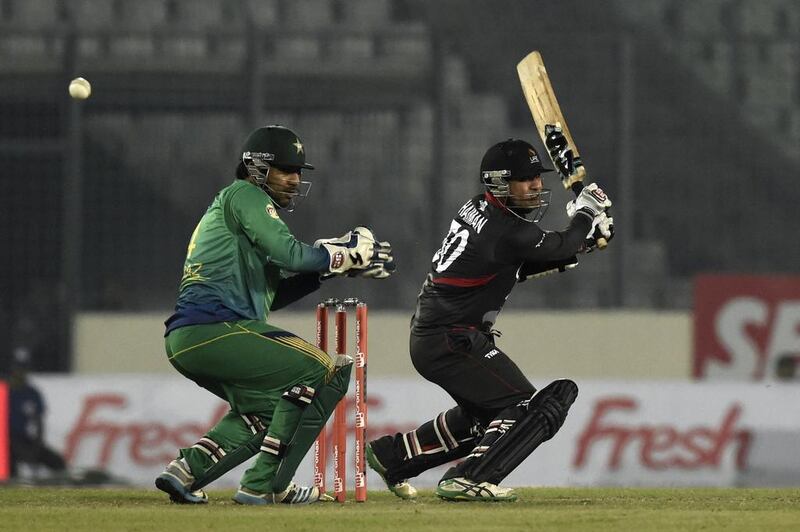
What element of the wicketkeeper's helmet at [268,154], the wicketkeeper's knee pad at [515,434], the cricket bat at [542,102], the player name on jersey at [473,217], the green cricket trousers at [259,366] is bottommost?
the wicketkeeper's knee pad at [515,434]

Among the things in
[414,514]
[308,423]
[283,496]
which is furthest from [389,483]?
[414,514]

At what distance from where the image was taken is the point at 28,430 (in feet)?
46.7

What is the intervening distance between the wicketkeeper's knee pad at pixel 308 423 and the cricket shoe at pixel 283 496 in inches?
2.6

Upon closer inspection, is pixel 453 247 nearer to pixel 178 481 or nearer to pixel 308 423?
pixel 308 423

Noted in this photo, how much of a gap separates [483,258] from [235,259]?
3.92ft

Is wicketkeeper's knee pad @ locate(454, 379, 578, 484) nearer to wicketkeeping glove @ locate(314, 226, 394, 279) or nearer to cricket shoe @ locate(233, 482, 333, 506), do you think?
cricket shoe @ locate(233, 482, 333, 506)

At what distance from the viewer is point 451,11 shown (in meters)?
16.6

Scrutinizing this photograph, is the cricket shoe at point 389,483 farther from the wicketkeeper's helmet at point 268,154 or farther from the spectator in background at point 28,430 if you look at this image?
the spectator in background at point 28,430

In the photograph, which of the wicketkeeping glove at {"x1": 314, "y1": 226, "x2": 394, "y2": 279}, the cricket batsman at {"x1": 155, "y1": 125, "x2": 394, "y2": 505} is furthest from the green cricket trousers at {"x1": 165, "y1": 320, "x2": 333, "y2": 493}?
the wicketkeeping glove at {"x1": 314, "y1": 226, "x2": 394, "y2": 279}

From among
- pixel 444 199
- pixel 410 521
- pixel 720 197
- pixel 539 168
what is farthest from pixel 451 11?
pixel 410 521

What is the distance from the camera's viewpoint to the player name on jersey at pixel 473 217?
7.94 metres

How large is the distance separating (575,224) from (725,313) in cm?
843

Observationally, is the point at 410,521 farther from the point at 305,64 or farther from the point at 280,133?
the point at 305,64

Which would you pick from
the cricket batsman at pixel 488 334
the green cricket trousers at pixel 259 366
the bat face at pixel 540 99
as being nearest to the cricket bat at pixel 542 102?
the bat face at pixel 540 99
